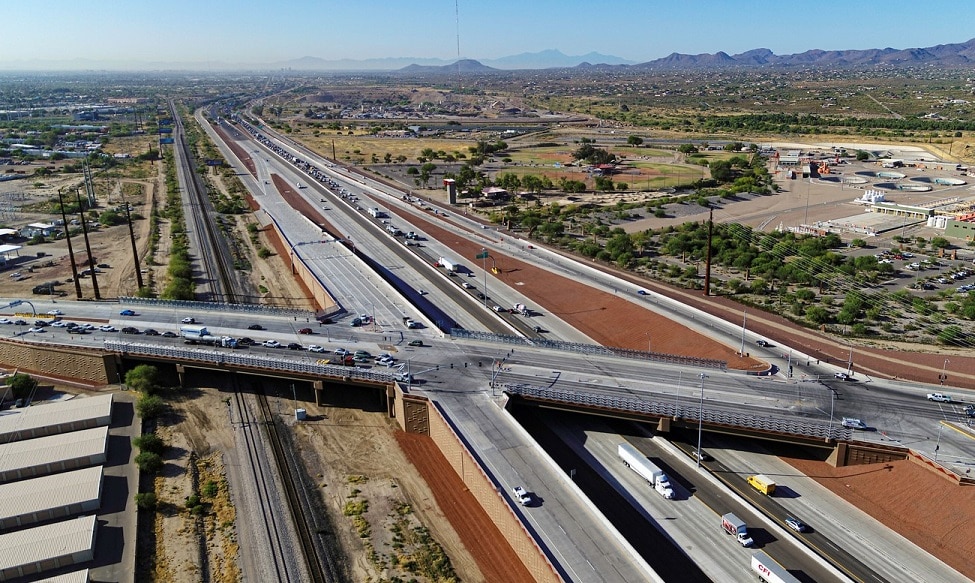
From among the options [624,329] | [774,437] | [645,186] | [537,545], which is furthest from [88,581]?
[645,186]

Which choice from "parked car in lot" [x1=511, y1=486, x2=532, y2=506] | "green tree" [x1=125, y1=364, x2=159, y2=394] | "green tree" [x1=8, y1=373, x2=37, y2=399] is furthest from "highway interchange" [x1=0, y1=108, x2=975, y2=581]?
"green tree" [x1=8, y1=373, x2=37, y2=399]

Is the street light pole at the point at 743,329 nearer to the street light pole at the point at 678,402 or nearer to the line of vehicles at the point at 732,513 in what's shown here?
the street light pole at the point at 678,402

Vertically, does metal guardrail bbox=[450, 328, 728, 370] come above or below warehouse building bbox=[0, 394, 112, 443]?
above

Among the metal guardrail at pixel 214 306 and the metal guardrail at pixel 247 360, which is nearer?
the metal guardrail at pixel 247 360

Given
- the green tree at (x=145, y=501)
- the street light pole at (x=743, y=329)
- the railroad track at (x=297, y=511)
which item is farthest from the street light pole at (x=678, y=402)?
the green tree at (x=145, y=501)

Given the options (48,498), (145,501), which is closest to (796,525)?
(145,501)

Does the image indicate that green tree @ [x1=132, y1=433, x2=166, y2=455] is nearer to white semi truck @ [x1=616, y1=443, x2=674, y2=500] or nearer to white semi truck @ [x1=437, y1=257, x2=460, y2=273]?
white semi truck @ [x1=616, y1=443, x2=674, y2=500]

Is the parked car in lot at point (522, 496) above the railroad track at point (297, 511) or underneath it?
above

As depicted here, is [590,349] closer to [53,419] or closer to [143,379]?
[143,379]
